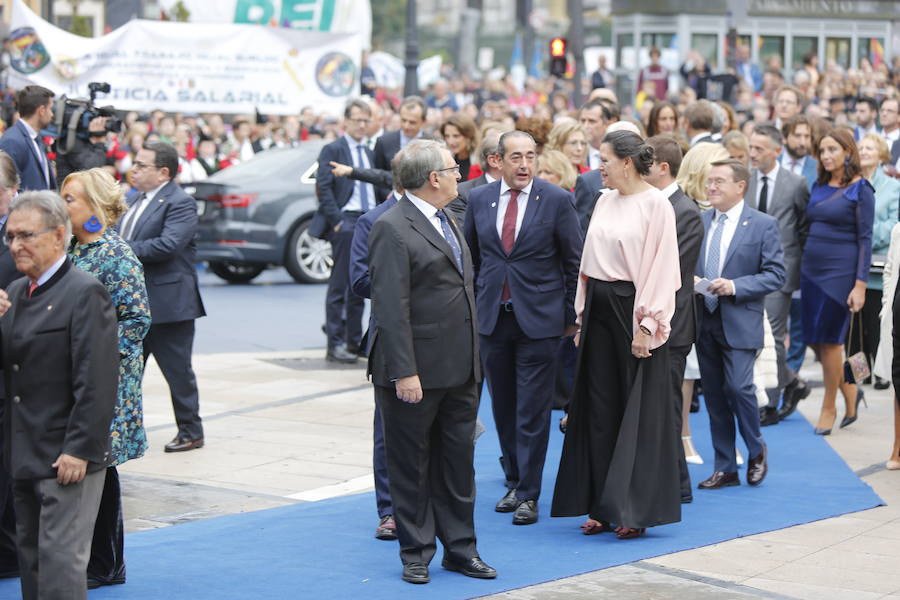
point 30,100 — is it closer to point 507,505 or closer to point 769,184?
point 507,505

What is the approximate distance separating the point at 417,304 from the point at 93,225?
1.47 metres

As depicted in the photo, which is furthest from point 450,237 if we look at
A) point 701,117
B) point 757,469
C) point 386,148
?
point 386,148

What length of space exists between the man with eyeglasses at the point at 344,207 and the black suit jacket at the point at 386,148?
9.1 inches

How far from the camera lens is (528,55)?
213 feet

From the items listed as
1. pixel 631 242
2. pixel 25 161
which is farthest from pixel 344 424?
pixel 631 242

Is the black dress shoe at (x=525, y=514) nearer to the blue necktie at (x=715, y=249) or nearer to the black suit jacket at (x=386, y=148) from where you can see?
the blue necktie at (x=715, y=249)

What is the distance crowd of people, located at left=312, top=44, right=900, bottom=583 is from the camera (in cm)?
686

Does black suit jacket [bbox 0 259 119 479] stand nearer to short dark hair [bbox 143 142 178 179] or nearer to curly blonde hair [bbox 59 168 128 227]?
curly blonde hair [bbox 59 168 128 227]

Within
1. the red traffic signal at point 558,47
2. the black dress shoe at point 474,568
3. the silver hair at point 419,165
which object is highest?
the red traffic signal at point 558,47

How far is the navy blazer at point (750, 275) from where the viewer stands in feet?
29.3

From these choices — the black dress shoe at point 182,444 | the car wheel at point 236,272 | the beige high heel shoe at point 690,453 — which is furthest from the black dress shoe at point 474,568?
the car wheel at point 236,272

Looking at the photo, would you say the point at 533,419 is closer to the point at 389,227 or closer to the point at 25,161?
the point at 389,227

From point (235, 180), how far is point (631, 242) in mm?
12248

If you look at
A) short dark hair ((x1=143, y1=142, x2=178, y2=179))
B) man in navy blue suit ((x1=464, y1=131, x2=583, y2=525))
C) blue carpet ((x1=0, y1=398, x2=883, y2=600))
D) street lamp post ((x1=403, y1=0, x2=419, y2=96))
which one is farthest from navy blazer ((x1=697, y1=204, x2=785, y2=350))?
street lamp post ((x1=403, y1=0, x2=419, y2=96))
